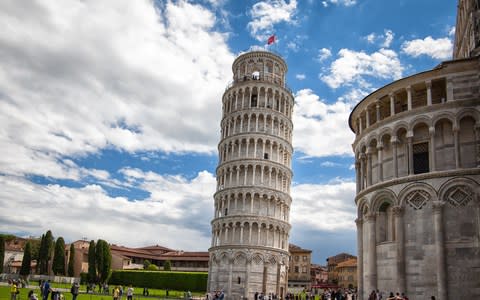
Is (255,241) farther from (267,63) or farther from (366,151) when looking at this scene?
(366,151)

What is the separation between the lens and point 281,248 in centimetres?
5797

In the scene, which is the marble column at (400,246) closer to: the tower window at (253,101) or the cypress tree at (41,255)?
the tower window at (253,101)

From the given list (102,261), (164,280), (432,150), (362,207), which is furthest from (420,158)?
(164,280)

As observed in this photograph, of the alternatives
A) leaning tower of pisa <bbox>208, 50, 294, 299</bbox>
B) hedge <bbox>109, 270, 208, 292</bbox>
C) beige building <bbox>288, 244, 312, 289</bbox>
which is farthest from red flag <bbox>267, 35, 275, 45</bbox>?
beige building <bbox>288, 244, 312, 289</bbox>

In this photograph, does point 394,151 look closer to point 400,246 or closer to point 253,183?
point 400,246

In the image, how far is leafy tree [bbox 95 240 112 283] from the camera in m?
72.4

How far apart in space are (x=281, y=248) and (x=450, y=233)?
34.8 m

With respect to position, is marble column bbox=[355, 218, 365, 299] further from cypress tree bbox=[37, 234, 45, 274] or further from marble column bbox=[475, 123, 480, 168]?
cypress tree bbox=[37, 234, 45, 274]

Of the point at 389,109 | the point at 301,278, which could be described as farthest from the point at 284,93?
the point at 301,278

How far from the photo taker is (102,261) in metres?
72.8

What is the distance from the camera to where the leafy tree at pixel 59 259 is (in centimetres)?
7831

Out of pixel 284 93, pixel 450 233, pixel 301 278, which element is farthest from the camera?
pixel 301 278

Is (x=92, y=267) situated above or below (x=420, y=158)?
below

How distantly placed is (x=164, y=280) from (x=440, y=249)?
5889 centimetres
